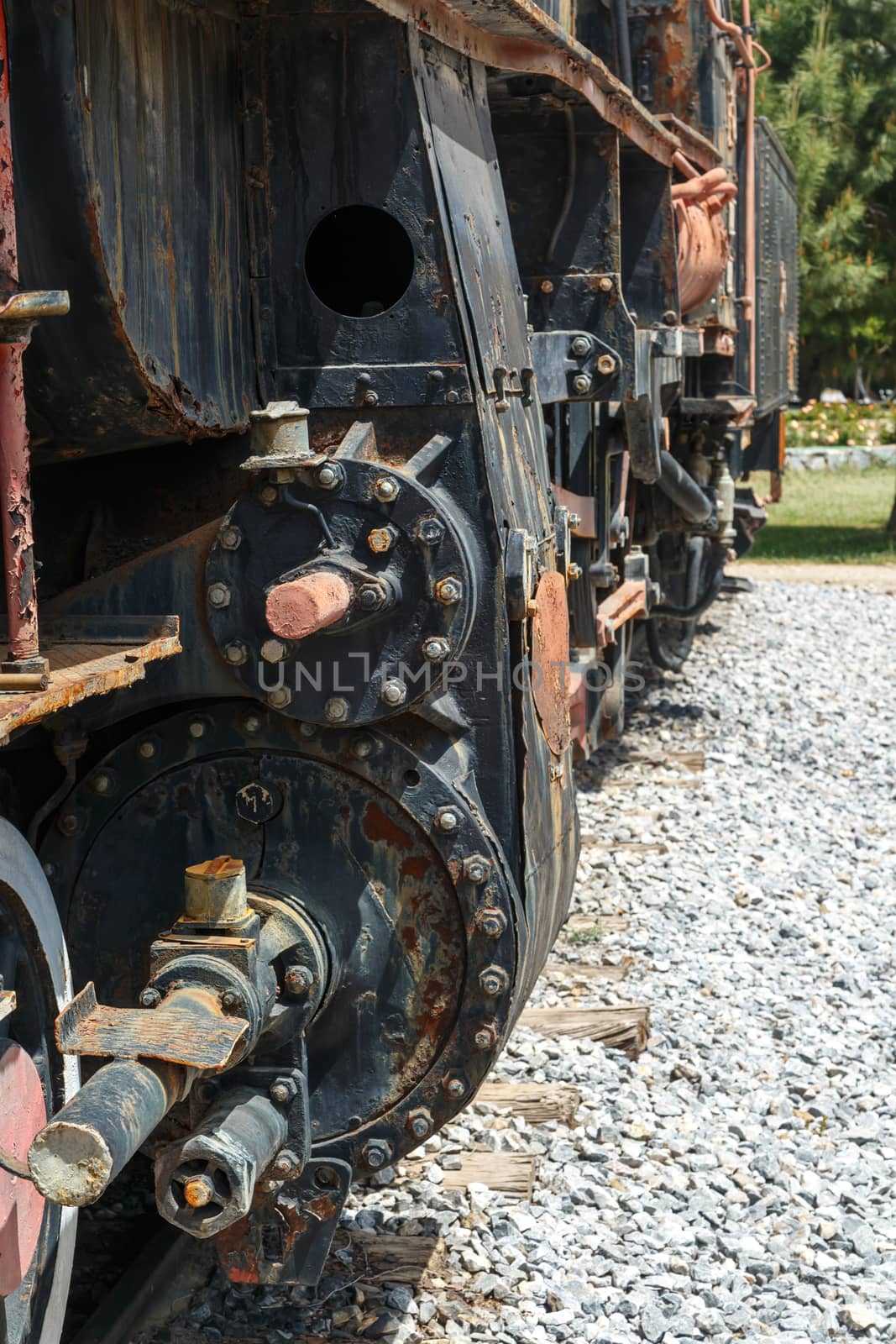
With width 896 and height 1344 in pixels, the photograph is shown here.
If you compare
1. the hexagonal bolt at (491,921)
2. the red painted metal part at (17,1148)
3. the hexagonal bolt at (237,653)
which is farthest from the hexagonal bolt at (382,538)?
the red painted metal part at (17,1148)

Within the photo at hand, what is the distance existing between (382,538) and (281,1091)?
0.95 m

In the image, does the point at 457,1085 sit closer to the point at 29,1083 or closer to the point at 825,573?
the point at 29,1083

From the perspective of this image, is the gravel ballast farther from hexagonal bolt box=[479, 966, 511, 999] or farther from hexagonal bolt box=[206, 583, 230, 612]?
hexagonal bolt box=[206, 583, 230, 612]

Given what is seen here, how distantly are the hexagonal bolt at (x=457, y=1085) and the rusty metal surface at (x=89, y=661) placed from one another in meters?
0.96

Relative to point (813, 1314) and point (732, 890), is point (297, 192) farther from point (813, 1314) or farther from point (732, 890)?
point (732, 890)

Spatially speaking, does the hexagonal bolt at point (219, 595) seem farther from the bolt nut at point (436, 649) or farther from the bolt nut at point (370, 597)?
the bolt nut at point (436, 649)

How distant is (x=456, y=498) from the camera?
2.87m

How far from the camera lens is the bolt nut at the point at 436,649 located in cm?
277

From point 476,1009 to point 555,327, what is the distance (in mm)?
2071

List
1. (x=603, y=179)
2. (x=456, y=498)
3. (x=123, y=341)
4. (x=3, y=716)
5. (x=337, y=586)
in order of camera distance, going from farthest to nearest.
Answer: (x=603, y=179) → (x=456, y=498) → (x=337, y=586) → (x=123, y=341) → (x=3, y=716)

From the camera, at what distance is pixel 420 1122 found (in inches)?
116

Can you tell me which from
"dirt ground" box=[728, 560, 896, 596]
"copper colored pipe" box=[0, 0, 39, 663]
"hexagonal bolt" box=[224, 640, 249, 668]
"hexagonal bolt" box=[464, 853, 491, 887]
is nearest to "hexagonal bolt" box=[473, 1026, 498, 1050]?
"hexagonal bolt" box=[464, 853, 491, 887]

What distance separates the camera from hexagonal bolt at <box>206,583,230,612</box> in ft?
9.16

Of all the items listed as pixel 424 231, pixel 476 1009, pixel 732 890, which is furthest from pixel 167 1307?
pixel 732 890
